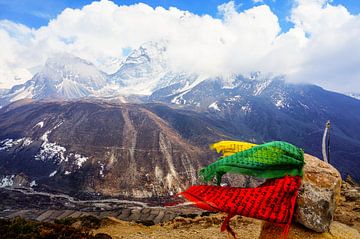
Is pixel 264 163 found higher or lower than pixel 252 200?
higher

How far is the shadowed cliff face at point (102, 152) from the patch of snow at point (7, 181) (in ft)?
2.04

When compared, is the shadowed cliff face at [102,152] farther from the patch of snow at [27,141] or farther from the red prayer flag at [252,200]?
the red prayer flag at [252,200]

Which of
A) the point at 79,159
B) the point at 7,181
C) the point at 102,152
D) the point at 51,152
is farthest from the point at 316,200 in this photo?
the point at 51,152

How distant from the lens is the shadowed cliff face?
91.8 metres

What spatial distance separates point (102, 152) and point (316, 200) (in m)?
105

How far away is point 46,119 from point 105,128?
28.7m

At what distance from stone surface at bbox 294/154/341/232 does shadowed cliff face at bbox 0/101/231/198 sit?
270ft

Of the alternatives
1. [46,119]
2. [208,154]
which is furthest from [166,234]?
[46,119]

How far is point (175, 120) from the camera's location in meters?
151

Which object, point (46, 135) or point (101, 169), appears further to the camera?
point (46, 135)

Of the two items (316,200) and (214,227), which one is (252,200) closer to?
(316,200)

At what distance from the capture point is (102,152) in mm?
107000

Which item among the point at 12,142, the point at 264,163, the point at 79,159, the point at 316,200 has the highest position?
the point at 264,163

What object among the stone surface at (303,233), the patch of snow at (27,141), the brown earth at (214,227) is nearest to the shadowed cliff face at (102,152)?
the patch of snow at (27,141)
